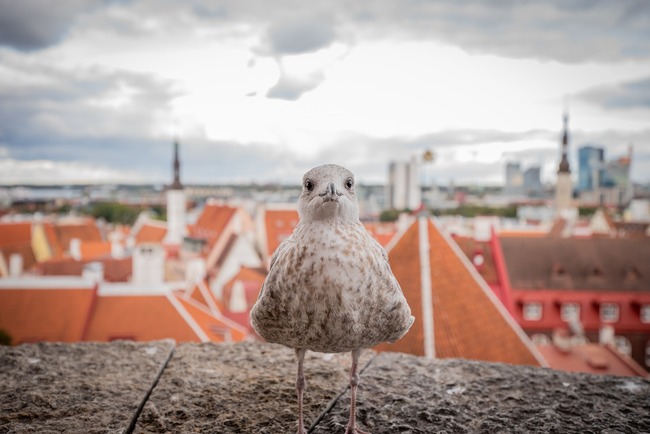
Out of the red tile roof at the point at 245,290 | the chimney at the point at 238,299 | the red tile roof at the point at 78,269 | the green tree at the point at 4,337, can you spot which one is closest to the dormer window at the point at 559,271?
the red tile roof at the point at 245,290

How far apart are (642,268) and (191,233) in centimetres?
2279

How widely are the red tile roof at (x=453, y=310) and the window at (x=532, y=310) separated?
432 inches

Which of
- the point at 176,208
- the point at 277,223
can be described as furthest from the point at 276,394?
the point at 176,208

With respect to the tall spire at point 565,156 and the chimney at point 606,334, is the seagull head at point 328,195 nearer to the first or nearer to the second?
the chimney at point 606,334

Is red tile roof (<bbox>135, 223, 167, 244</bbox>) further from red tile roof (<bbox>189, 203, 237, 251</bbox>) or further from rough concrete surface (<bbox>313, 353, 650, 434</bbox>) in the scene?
rough concrete surface (<bbox>313, 353, 650, 434</bbox>)

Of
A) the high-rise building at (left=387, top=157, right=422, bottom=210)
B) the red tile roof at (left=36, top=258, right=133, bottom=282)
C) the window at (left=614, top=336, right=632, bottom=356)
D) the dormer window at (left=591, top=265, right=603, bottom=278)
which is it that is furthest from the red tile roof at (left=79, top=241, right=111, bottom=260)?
the window at (left=614, top=336, right=632, bottom=356)

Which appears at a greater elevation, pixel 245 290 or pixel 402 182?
pixel 402 182

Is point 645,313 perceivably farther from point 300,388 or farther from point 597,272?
point 300,388

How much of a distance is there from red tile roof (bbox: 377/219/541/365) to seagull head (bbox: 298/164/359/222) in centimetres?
347

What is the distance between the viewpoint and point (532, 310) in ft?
52.5

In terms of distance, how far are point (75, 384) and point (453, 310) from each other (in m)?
4.18

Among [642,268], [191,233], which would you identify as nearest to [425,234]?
[642,268]

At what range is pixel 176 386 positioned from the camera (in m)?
1.91

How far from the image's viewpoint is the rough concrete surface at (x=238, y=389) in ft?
5.29
